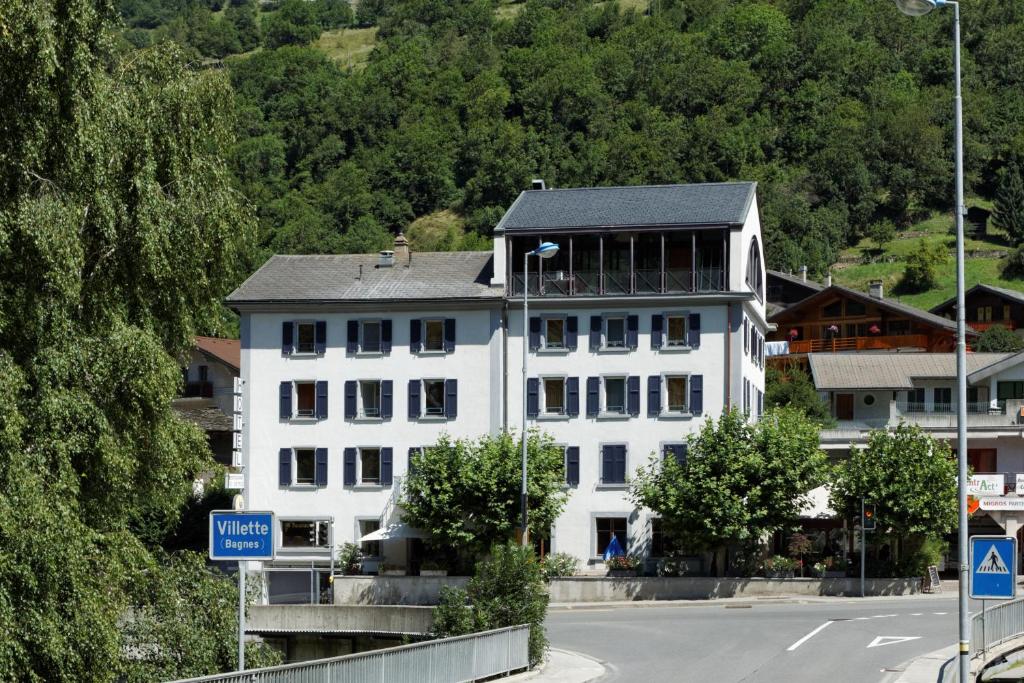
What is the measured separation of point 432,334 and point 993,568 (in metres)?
42.6

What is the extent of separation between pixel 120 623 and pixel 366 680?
17.5 ft

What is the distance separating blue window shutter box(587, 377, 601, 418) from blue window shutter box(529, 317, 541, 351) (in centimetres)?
249

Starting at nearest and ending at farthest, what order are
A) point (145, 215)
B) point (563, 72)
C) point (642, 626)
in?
point (145, 215) → point (642, 626) → point (563, 72)

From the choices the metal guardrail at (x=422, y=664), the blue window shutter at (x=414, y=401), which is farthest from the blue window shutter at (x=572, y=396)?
the metal guardrail at (x=422, y=664)

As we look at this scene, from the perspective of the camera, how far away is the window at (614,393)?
6109cm

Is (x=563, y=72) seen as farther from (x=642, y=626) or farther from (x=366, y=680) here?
(x=366, y=680)

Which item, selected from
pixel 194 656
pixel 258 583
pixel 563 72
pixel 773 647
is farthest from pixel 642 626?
pixel 563 72

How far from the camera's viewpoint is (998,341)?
103 metres

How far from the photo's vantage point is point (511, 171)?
173125 mm

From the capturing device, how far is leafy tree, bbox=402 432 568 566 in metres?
55.6

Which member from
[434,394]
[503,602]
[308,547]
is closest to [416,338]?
[434,394]

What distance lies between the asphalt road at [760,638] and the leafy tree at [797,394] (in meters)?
31.7

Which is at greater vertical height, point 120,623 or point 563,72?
point 563,72

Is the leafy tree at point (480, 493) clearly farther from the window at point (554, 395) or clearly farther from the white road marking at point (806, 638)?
the white road marking at point (806, 638)
